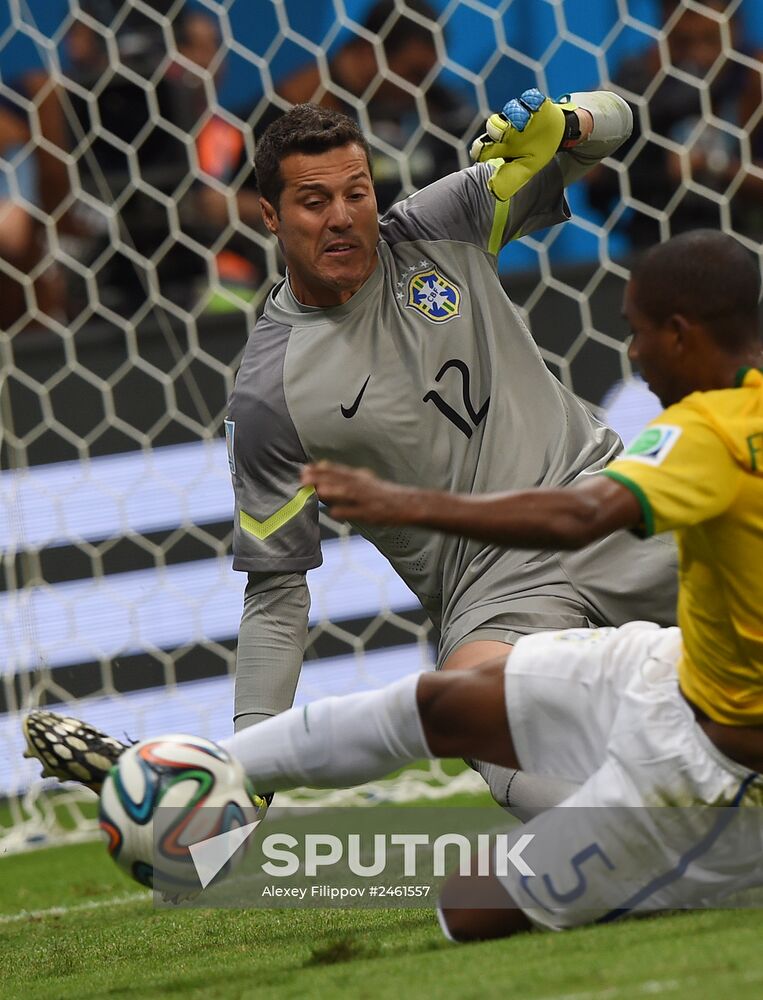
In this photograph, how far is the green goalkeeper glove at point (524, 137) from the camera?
315cm

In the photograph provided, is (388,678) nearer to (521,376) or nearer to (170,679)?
(170,679)

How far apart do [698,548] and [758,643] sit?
17 cm

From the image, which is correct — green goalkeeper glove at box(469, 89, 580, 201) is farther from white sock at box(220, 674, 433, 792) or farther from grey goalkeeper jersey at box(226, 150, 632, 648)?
white sock at box(220, 674, 433, 792)

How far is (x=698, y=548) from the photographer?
7.74 ft

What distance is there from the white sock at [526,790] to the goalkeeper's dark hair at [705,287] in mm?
1091

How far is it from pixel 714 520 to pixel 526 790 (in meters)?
0.99

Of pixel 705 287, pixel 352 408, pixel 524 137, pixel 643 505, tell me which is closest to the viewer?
pixel 643 505

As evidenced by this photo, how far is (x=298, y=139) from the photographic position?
329 centimetres

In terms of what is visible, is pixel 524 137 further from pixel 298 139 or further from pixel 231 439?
pixel 231 439

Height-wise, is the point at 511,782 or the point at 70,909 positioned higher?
the point at 511,782

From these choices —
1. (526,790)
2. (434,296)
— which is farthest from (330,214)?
(526,790)

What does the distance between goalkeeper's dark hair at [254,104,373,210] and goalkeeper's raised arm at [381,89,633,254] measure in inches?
8.7

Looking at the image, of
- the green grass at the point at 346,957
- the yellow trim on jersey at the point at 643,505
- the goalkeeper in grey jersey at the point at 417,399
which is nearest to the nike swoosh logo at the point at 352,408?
the goalkeeper in grey jersey at the point at 417,399

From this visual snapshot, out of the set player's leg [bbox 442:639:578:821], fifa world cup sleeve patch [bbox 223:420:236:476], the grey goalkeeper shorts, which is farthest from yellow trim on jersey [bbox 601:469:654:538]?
fifa world cup sleeve patch [bbox 223:420:236:476]
